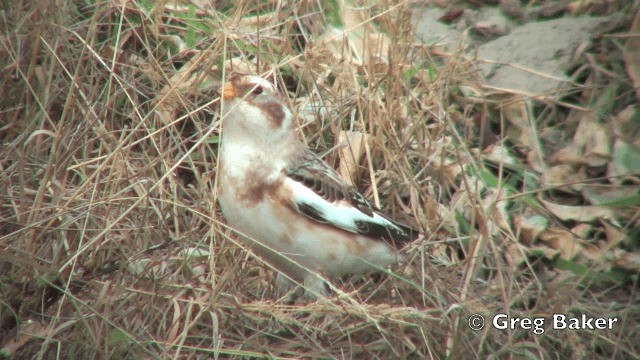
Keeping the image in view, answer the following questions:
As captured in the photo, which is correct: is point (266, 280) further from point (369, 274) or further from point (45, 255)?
point (45, 255)

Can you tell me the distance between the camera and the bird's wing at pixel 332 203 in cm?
332

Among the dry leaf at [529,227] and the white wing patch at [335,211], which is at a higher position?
the white wing patch at [335,211]

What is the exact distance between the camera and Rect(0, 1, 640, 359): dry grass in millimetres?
2996

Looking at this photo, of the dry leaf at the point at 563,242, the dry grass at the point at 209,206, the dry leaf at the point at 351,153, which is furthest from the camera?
the dry leaf at the point at 351,153

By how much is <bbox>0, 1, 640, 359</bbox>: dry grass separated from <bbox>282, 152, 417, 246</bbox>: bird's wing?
0.53ft

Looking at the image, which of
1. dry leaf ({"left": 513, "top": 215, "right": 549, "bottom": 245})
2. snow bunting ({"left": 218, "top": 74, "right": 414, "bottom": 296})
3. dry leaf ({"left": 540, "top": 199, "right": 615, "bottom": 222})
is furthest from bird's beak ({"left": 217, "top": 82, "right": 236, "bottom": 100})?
dry leaf ({"left": 540, "top": 199, "right": 615, "bottom": 222})

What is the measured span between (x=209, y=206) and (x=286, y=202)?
17.1 inches

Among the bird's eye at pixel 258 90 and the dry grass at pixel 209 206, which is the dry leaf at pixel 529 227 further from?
the bird's eye at pixel 258 90

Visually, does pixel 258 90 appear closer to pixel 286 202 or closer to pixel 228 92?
pixel 228 92

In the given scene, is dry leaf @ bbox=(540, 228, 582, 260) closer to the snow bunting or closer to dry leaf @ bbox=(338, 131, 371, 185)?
the snow bunting

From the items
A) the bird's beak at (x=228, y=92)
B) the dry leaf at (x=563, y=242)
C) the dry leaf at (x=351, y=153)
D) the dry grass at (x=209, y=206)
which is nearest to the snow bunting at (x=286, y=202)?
the bird's beak at (x=228, y=92)

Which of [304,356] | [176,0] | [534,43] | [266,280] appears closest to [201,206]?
[266,280]

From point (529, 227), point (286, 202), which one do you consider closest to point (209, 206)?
point (286, 202)

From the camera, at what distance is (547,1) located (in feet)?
15.4
